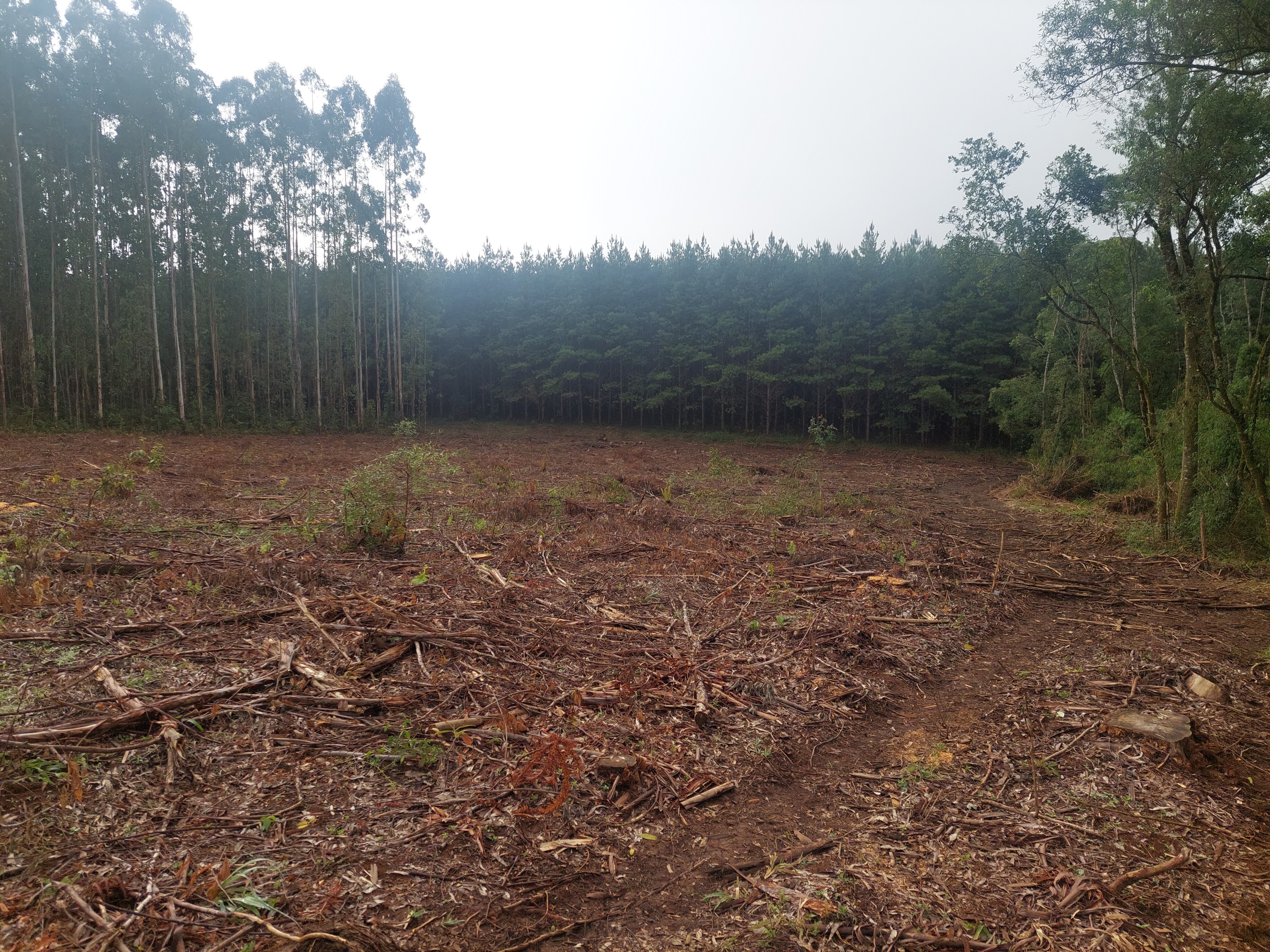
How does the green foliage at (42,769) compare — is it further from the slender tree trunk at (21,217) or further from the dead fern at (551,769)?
the slender tree trunk at (21,217)

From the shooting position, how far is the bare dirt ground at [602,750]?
284cm

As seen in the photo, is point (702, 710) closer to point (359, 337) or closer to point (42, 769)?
point (42, 769)

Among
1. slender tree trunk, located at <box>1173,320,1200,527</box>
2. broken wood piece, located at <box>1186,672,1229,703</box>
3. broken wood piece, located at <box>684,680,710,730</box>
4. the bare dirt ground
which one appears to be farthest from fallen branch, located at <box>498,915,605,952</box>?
slender tree trunk, located at <box>1173,320,1200,527</box>

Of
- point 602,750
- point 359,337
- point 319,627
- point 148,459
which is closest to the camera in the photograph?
point 602,750

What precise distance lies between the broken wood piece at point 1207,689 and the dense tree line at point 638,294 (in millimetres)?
5670

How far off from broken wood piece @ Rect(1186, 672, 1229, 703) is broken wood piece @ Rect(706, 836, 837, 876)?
4.16 metres

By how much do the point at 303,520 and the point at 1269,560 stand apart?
1452 centimetres

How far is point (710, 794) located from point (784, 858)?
613 mm

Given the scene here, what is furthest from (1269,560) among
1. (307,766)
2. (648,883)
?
(307,766)

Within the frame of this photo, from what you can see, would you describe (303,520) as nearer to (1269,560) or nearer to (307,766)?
(307,766)

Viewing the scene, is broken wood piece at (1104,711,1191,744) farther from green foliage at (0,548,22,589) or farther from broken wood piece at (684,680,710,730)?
green foliage at (0,548,22,589)

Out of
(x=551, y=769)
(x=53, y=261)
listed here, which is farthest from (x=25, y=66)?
(x=551, y=769)

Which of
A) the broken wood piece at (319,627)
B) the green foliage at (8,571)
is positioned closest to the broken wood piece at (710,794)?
the broken wood piece at (319,627)

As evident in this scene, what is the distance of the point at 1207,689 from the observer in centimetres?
535
